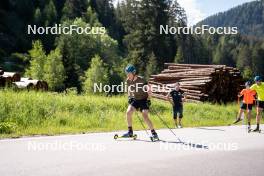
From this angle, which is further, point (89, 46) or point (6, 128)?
point (89, 46)

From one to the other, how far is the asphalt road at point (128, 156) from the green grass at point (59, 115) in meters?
2.15

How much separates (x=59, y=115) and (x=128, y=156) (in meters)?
7.53

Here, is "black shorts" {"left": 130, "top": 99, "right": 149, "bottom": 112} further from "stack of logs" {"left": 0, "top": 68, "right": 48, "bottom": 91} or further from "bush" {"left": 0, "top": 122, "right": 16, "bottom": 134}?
"stack of logs" {"left": 0, "top": 68, "right": 48, "bottom": 91}

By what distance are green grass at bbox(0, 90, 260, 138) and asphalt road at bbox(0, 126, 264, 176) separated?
7.06 ft

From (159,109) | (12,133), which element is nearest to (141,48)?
(159,109)

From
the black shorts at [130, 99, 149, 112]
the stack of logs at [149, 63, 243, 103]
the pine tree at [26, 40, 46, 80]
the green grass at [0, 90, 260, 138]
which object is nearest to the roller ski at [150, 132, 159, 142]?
the black shorts at [130, 99, 149, 112]

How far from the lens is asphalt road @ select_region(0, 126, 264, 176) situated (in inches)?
266

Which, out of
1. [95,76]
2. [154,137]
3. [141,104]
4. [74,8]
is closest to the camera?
[154,137]

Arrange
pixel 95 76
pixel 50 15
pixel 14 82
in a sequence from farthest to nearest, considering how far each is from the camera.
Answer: pixel 50 15 → pixel 95 76 → pixel 14 82

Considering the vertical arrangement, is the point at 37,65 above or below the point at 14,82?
above

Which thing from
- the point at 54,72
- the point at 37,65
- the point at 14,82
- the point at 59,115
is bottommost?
the point at 59,115

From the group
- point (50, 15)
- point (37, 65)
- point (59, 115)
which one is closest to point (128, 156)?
point (59, 115)

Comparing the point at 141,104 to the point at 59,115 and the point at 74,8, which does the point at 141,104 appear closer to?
the point at 59,115

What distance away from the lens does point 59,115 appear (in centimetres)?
1516
